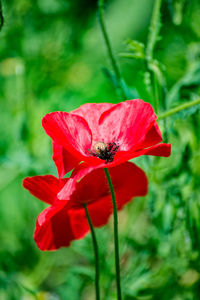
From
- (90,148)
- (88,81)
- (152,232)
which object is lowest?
(152,232)

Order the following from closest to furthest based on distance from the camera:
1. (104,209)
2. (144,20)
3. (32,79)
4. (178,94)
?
1. (104,209)
2. (178,94)
3. (32,79)
4. (144,20)

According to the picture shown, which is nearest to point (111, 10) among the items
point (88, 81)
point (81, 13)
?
point (81, 13)

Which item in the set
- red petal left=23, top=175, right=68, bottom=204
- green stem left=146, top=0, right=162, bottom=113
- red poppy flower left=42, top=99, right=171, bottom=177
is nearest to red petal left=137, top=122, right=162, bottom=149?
red poppy flower left=42, top=99, right=171, bottom=177

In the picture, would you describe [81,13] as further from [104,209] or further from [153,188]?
[104,209]

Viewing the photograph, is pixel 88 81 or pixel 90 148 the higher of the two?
pixel 88 81

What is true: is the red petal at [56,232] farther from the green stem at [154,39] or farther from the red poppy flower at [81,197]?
the green stem at [154,39]

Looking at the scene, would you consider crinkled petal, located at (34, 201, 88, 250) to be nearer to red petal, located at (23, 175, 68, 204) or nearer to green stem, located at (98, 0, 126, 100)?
red petal, located at (23, 175, 68, 204)

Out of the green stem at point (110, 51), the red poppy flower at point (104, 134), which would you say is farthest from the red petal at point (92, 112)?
the green stem at point (110, 51)
